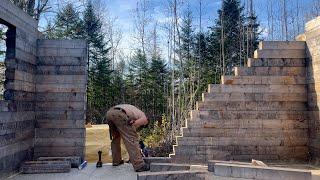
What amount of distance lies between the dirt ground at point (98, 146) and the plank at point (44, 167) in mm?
4082

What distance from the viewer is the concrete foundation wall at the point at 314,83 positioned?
21.5 ft

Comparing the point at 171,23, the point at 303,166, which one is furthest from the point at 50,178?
the point at 171,23

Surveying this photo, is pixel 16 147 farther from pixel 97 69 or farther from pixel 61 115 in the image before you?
pixel 97 69

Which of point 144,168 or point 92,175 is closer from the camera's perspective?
point 92,175

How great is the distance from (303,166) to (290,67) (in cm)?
206

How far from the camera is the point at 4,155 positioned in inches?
191

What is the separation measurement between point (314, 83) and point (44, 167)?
17.4 ft

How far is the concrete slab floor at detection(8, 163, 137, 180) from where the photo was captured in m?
5.00

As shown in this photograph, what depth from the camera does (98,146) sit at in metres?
11.8

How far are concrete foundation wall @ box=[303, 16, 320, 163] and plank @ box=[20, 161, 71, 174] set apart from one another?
4760 millimetres

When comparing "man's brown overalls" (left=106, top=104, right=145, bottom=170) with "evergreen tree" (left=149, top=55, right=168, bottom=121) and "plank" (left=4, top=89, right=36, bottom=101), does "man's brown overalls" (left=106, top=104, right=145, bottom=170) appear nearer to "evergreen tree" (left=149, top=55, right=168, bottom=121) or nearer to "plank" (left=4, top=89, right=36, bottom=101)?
"plank" (left=4, top=89, right=36, bottom=101)

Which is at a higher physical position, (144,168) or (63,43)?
(63,43)

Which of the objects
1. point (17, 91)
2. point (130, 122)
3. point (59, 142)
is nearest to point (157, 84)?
point (59, 142)

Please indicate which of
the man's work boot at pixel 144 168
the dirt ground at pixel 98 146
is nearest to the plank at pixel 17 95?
the man's work boot at pixel 144 168
